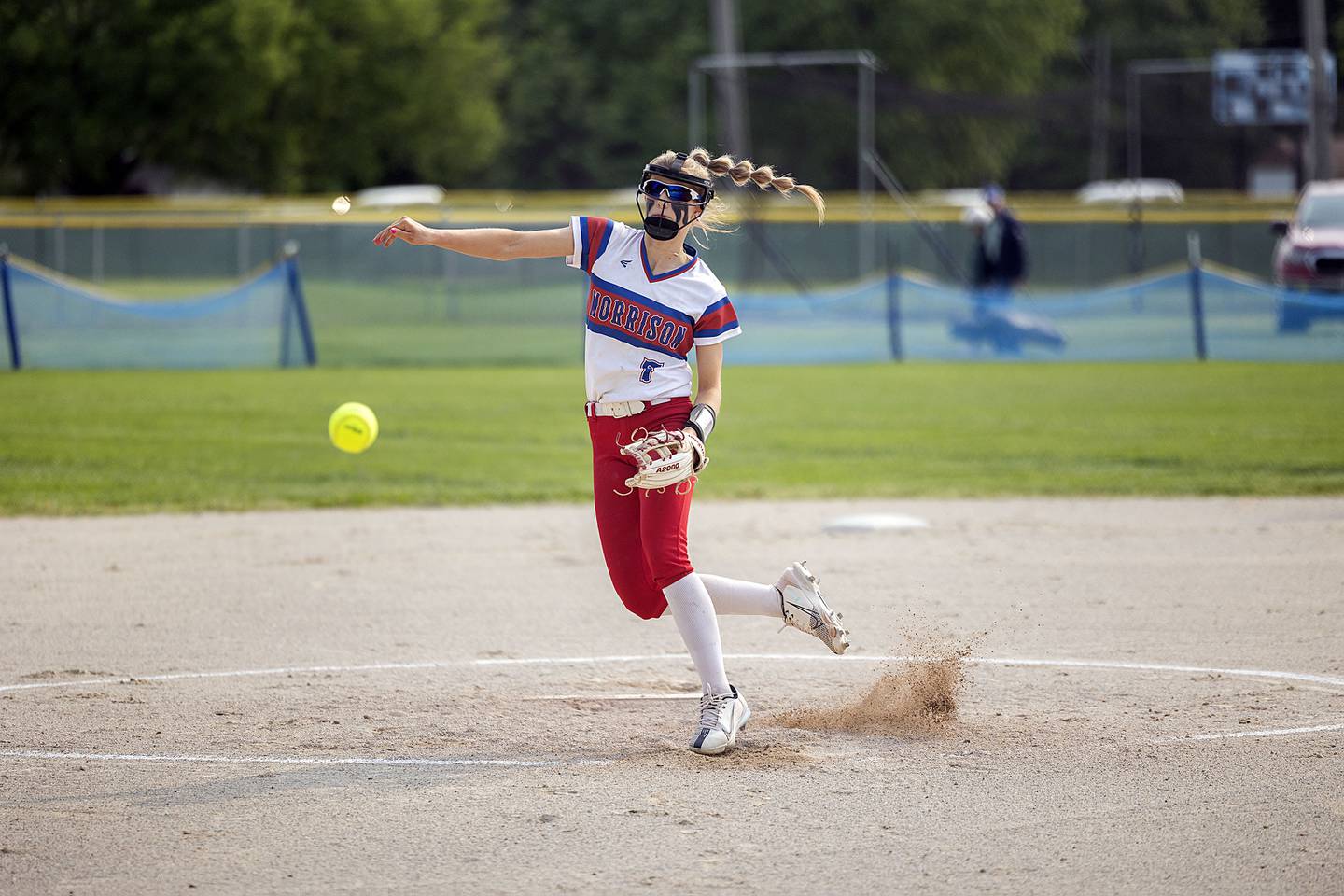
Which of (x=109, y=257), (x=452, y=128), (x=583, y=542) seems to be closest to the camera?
(x=583, y=542)

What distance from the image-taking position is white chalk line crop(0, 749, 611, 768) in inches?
199

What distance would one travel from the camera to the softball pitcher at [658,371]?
5.20 metres

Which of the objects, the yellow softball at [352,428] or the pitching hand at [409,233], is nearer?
the pitching hand at [409,233]

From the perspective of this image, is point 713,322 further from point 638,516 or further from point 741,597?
point 741,597

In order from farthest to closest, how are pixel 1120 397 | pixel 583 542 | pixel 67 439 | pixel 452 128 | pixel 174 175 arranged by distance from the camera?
pixel 452 128 < pixel 174 175 < pixel 1120 397 < pixel 67 439 < pixel 583 542

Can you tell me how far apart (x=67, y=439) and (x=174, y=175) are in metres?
28.6

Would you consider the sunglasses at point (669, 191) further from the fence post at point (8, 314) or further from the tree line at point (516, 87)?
the tree line at point (516, 87)

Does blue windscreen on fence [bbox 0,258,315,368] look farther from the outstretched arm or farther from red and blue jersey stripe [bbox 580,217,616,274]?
red and blue jersey stripe [bbox 580,217,616,274]

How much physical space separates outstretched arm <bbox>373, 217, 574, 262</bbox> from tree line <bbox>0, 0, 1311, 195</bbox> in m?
24.3

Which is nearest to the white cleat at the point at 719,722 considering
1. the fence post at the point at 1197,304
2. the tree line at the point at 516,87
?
the fence post at the point at 1197,304

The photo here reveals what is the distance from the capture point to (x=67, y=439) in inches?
528

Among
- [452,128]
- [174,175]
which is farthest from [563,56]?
[174,175]

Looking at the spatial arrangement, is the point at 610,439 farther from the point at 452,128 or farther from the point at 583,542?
the point at 452,128

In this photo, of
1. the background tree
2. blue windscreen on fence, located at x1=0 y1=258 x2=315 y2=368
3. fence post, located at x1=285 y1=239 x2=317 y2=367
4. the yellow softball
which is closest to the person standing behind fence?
fence post, located at x1=285 y1=239 x2=317 y2=367
